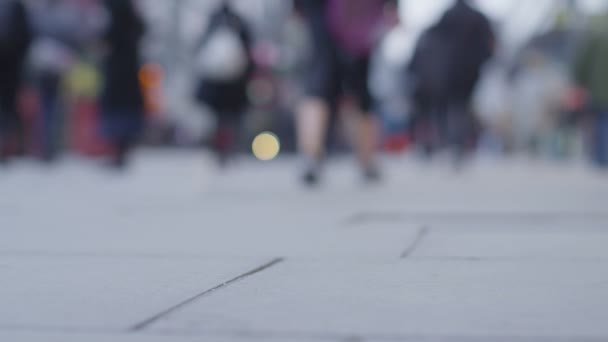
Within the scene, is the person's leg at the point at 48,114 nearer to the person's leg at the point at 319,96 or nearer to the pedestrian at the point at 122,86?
the pedestrian at the point at 122,86

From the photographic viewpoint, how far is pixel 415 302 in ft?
4.77

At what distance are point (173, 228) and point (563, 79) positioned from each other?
10127mm

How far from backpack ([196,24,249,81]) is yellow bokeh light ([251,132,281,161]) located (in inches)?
189

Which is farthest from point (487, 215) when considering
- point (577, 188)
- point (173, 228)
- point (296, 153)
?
point (296, 153)

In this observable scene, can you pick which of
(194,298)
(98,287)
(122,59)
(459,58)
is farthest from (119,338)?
(459,58)

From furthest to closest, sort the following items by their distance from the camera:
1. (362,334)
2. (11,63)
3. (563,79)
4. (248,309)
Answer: (563,79)
(11,63)
(248,309)
(362,334)

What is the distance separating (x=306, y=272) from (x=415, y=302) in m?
0.38

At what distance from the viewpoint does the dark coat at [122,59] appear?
7238 millimetres

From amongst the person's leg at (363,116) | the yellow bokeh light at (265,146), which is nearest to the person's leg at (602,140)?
the person's leg at (363,116)

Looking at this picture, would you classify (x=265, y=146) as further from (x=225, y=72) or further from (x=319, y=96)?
(x=319, y=96)

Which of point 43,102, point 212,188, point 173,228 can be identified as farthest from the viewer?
point 43,102

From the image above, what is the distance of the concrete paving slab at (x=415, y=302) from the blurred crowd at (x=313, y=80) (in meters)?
3.52

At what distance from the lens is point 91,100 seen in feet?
41.3

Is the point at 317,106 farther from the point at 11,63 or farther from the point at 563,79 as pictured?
the point at 563,79
